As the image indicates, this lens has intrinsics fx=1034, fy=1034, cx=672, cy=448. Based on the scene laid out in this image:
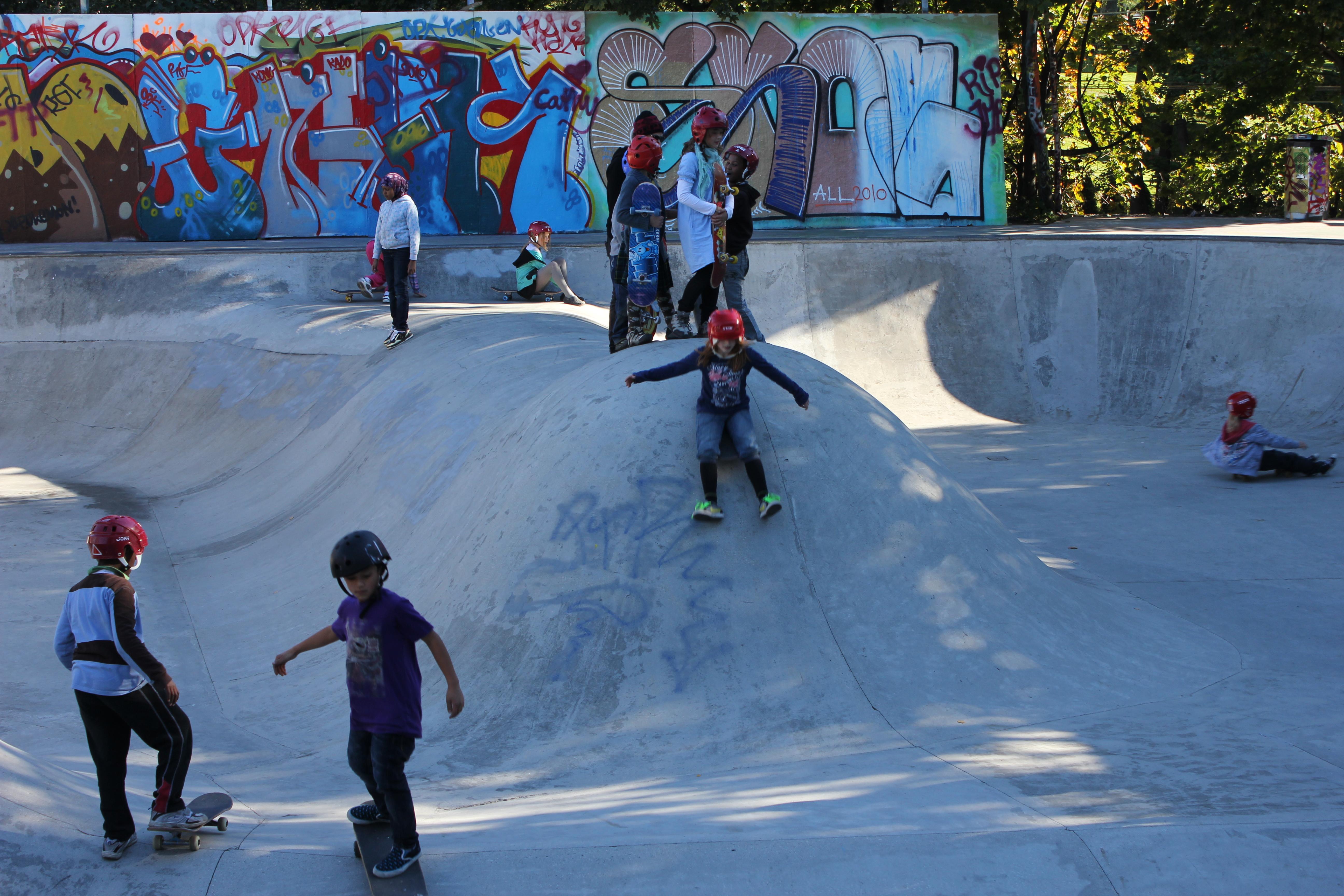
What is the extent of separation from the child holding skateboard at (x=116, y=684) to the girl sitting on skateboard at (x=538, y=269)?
10.4 metres

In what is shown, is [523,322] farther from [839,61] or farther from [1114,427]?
[839,61]

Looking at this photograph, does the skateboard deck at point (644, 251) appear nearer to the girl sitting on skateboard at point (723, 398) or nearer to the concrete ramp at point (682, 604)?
the concrete ramp at point (682, 604)

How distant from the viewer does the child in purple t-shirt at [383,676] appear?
3422 millimetres

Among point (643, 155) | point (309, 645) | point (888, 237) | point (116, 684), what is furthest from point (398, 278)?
point (888, 237)

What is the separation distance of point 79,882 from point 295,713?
239 centimetres

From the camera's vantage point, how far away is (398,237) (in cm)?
1032

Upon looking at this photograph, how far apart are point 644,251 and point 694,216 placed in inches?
16.8

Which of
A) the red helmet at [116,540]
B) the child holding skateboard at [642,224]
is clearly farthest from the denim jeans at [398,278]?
the red helmet at [116,540]

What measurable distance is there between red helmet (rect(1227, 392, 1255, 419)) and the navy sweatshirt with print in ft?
19.7

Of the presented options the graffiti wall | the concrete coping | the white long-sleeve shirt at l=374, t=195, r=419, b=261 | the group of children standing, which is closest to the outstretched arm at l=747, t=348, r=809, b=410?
the group of children standing

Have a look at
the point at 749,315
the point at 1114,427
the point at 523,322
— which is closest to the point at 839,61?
the point at 1114,427

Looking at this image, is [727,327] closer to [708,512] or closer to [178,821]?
[708,512]

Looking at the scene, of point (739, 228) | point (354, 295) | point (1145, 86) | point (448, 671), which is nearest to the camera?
point (448, 671)

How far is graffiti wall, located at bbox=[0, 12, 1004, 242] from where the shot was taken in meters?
17.6
